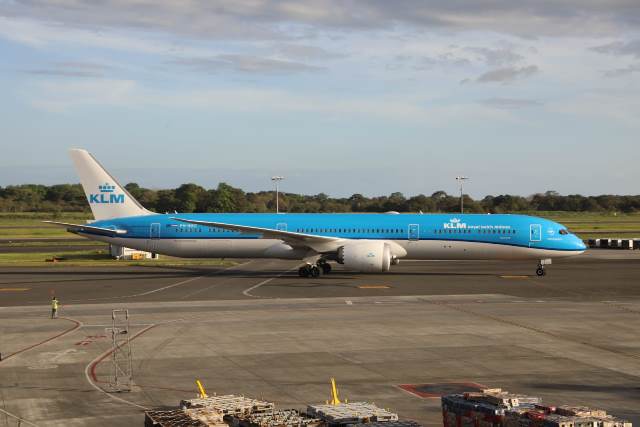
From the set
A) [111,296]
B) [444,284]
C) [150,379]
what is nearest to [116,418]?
[150,379]

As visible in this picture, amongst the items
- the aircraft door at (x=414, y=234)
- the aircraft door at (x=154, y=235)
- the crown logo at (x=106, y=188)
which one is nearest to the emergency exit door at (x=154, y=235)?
the aircraft door at (x=154, y=235)

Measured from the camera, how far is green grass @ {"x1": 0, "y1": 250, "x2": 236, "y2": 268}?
60500mm

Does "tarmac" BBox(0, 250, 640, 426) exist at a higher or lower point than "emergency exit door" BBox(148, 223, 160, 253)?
lower

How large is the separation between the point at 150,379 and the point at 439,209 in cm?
17350

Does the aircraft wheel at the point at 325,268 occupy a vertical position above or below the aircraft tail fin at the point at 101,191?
below

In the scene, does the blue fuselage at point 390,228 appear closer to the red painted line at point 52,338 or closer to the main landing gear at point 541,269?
the main landing gear at point 541,269

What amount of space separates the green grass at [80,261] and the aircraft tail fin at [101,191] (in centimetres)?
801

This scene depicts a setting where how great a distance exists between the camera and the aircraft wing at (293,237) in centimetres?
4844

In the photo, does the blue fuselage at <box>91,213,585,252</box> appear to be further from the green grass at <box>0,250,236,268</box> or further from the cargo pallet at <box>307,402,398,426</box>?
the cargo pallet at <box>307,402,398,426</box>

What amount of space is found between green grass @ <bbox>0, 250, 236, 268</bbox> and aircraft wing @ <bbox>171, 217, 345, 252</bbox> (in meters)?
12.9

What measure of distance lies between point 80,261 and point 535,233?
3701cm

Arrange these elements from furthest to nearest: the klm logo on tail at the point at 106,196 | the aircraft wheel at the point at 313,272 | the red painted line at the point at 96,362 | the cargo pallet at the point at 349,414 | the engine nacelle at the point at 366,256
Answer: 1. the klm logo on tail at the point at 106,196
2. the aircraft wheel at the point at 313,272
3. the engine nacelle at the point at 366,256
4. the red painted line at the point at 96,362
5. the cargo pallet at the point at 349,414

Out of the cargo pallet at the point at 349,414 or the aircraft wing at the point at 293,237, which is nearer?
the cargo pallet at the point at 349,414

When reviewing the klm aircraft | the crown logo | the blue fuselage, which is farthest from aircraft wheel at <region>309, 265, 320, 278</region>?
the crown logo
